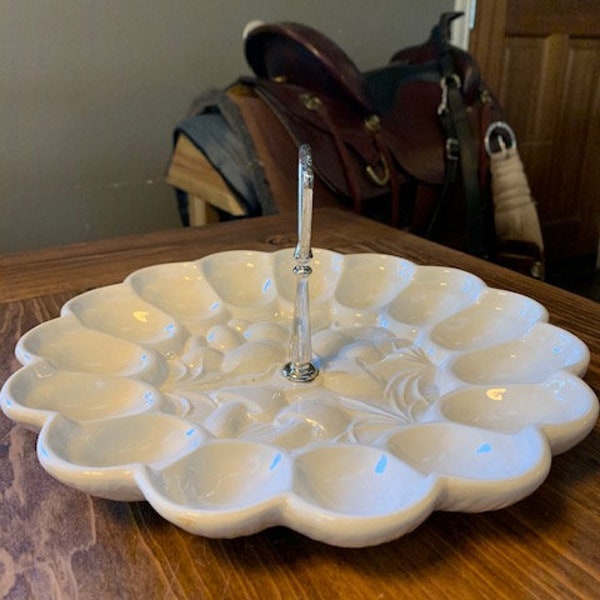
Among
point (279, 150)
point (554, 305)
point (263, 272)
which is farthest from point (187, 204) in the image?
point (554, 305)

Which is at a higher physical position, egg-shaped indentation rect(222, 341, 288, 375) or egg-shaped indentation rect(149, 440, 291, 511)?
egg-shaped indentation rect(149, 440, 291, 511)

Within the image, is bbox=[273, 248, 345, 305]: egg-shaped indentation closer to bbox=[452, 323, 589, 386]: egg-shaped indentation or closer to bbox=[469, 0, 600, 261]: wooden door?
bbox=[452, 323, 589, 386]: egg-shaped indentation

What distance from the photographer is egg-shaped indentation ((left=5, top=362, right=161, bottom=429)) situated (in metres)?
0.39

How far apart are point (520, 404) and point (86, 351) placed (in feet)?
0.93

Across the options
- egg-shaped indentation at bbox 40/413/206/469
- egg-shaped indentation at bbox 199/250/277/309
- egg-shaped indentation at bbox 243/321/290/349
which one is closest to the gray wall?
egg-shaped indentation at bbox 199/250/277/309

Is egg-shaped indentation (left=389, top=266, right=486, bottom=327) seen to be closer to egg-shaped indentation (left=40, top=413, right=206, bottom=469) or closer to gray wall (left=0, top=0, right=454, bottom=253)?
egg-shaped indentation (left=40, top=413, right=206, bottom=469)

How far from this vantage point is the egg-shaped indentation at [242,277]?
0.58 meters

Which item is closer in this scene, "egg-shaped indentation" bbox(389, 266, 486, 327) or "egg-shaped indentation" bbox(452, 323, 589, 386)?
"egg-shaped indentation" bbox(452, 323, 589, 386)

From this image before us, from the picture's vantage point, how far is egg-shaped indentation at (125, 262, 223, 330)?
546 millimetres

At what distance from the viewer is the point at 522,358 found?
0.45 m

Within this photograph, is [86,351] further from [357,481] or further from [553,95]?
[553,95]

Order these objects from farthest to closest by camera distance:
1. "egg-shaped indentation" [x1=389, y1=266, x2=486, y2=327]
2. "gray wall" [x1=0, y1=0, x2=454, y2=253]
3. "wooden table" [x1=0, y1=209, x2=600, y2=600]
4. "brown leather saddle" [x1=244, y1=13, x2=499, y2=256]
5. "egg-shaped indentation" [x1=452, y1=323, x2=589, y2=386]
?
"gray wall" [x1=0, y1=0, x2=454, y2=253]
"brown leather saddle" [x1=244, y1=13, x2=499, y2=256]
"egg-shaped indentation" [x1=389, y1=266, x2=486, y2=327]
"egg-shaped indentation" [x1=452, y1=323, x2=589, y2=386]
"wooden table" [x1=0, y1=209, x2=600, y2=600]

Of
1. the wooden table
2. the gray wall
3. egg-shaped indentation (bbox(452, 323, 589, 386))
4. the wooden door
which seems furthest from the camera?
the wooden door

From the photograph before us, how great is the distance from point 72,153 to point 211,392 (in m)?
1.13
